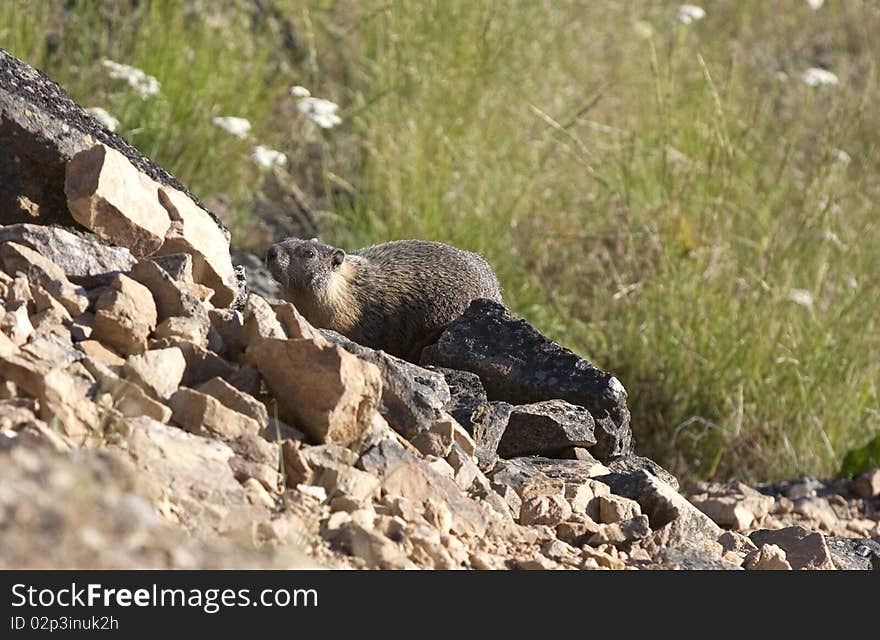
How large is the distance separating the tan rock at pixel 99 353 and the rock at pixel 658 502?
1813 millimetres

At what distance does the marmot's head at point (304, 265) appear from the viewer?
683 cm

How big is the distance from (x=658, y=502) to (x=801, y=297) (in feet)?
10.3

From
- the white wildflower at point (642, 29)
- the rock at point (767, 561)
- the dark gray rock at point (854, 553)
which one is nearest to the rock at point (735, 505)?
the dark gray rock at point (854, 553)

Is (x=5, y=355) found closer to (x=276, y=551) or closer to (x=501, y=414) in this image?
(x=276, y=551)

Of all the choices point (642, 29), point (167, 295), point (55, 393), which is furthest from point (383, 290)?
point (642, 29)

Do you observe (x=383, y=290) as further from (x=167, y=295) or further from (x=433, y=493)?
(x=433, y=493)

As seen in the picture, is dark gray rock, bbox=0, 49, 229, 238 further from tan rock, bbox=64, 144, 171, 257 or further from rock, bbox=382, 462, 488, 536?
rock, bbox=382, 462, 488, 536

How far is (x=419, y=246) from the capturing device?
7258mm

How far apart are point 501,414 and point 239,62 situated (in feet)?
15.6

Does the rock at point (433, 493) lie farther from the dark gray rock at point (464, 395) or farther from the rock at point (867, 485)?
the rock at point (867, 485)

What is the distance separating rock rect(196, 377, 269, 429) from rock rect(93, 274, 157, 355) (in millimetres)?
311

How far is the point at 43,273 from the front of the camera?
15.1ft

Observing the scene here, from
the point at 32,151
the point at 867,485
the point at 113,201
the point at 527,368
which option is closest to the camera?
the point at 113,201


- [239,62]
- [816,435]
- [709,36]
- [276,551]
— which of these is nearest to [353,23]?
[239,62]
